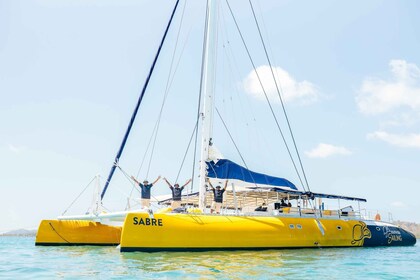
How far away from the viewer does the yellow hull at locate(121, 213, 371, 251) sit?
1338 cm

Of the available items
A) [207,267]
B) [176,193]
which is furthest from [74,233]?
[207,267]

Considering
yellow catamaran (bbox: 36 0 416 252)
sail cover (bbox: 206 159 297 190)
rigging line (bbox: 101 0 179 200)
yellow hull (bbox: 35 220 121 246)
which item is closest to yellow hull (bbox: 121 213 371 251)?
yellow catamaran (bbox: 36 0 416 252)

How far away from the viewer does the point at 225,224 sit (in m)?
14.7

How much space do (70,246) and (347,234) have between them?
12.5m

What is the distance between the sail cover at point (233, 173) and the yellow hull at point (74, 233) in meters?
5.69

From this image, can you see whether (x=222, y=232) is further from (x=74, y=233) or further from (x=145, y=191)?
(x=74, y=233)

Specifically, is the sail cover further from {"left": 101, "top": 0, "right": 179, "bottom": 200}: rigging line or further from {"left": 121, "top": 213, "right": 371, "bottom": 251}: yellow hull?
{"left": 101, "top": 0, "right": 179, "bottom": 200}: rigging line

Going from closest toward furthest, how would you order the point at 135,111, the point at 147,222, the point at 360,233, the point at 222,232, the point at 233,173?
1. the point at 147,222
2. the point at 222,232
3. the point at 233,173
4. the point at 135,111
5. the point at 360,233

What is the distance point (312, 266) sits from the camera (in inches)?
440

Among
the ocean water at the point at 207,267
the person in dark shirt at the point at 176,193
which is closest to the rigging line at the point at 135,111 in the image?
the person in dark shirt at the point at 176,193

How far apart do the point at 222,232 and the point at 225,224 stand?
360 millimetres

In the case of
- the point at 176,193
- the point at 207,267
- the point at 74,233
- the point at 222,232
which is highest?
the point at 176,193

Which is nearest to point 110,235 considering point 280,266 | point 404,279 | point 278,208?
point 278,208

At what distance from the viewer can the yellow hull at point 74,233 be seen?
18.2m
